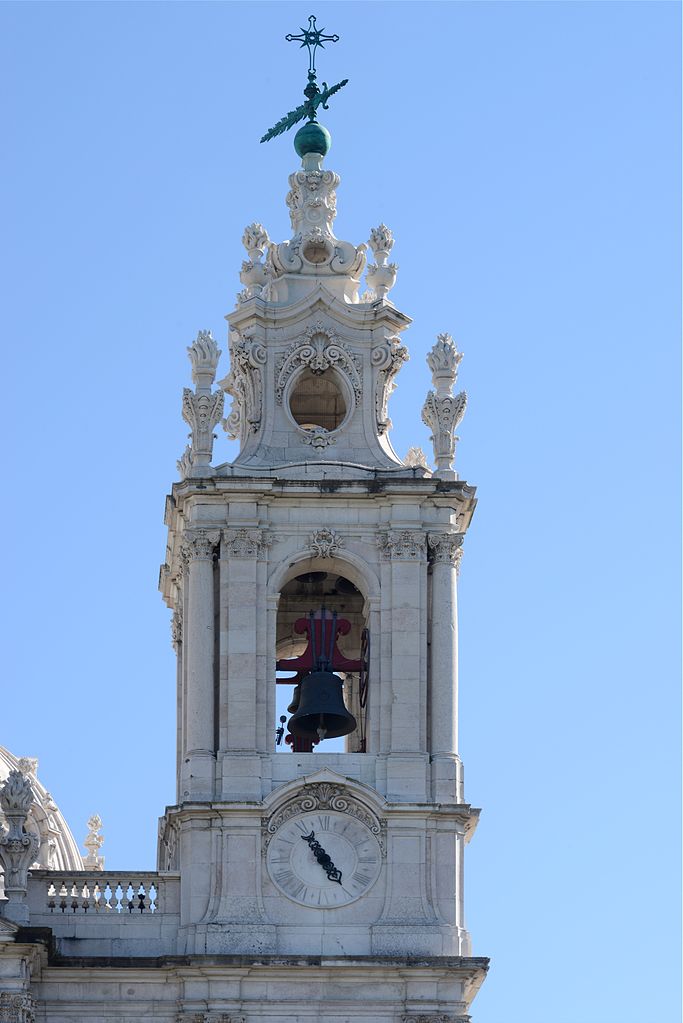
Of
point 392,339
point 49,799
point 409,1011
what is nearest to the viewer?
point 409,1011

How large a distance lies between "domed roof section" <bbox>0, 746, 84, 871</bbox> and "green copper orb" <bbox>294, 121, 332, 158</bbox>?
1259cm

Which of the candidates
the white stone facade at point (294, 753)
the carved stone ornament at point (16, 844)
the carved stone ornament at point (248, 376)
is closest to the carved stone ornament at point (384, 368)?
the white stone facade at point (294, 753)

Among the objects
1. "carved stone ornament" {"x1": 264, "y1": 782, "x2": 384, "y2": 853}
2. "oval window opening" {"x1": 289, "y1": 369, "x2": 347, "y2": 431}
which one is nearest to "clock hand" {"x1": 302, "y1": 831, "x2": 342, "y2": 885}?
"carved stone ornament" {"x1": 264, "y1": 782, "x2": 384, "y2": 853}

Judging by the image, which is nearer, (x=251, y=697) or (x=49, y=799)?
(x=251, y=697)

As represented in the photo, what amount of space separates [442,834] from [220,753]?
11.7 ft

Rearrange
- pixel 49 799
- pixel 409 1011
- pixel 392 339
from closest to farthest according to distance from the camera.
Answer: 1. pixel 409 1011
2. pixel 392 339
3. pixel 49 799

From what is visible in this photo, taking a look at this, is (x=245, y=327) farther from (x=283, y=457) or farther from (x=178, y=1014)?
(x=178, y=1014)

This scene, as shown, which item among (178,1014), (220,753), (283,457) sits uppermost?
(283,457)

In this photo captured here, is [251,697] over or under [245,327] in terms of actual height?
under

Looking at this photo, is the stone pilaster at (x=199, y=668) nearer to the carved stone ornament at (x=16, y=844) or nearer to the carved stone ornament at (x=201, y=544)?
the carved stone ornament at (x=201, y=544)

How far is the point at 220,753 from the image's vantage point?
2450 inches

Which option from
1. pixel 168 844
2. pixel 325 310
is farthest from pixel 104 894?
pixel 325 310

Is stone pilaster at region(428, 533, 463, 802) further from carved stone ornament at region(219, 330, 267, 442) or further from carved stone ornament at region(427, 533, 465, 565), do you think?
carved stone ornament at region(219, 330, 267, 442)

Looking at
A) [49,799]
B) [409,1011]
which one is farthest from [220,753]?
[49,799]
